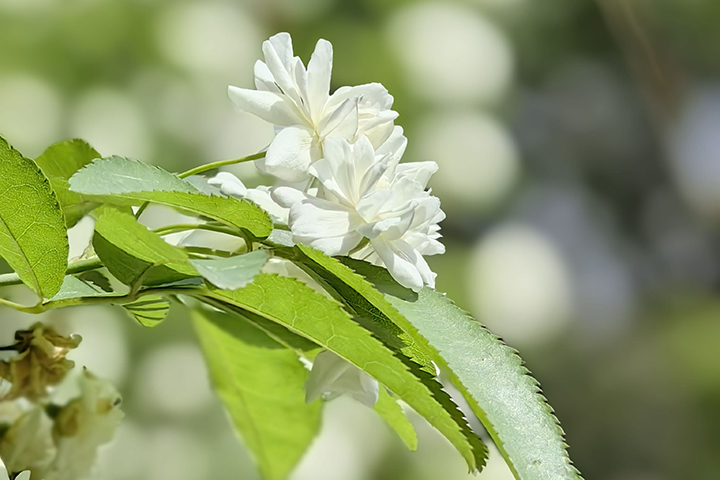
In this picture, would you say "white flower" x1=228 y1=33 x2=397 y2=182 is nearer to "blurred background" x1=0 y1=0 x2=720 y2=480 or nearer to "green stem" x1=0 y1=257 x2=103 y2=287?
"green stem" x1=0 y1=257 x2=103 y2=287

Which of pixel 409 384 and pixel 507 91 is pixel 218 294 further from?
pixel 507 91

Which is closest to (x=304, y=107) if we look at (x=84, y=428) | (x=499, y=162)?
(x=84, y=428)

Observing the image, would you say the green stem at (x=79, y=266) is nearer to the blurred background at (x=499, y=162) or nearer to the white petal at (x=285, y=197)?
the white petal at (x=285, y=197)

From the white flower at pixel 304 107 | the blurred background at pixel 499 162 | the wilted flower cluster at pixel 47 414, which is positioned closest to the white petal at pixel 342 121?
the white flower at pixel 304 107

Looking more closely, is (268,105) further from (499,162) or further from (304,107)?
(499,162)

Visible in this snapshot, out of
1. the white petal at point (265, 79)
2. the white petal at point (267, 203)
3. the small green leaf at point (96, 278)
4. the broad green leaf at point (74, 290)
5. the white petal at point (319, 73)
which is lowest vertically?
the small green leaf at point (96, 278)

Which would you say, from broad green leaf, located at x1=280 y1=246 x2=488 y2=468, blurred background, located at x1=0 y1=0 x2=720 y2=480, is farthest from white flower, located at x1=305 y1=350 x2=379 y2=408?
blurred background, located at x1=0 y1=0 x2=720 y2=480
